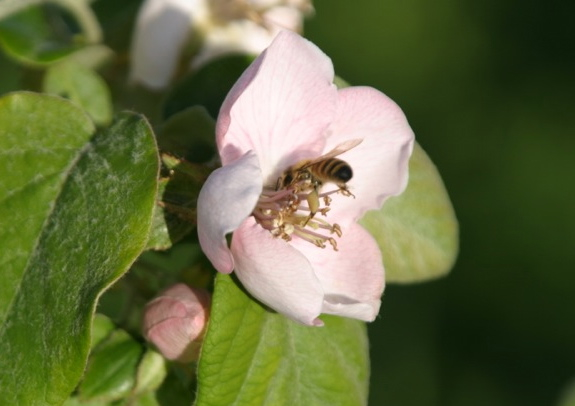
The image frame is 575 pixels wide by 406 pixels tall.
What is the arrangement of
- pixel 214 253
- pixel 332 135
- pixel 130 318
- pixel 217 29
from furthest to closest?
pixel 217 29 < pixel 130 318 < pixel 332 135 < pixel 214 253

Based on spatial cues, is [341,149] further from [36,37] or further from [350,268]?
[36,37]

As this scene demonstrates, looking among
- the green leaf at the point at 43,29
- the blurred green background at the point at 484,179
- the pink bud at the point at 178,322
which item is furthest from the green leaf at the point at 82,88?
the blurred green background at the point at 484,179

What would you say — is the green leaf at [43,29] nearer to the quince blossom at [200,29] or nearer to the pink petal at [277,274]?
the quince blossom at [200,29]

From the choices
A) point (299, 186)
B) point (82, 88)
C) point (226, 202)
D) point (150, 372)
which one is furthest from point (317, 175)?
point (82, 88)

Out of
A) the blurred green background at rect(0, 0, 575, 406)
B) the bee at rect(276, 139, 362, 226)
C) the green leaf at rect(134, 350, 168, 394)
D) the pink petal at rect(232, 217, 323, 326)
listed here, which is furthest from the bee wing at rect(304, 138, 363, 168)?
the blurred green background at rect(0, 0, 575, 406)

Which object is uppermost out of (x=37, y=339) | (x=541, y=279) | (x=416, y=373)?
(x=37, y=339)

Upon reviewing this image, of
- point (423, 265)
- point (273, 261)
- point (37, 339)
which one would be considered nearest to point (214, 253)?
point (273, 261)

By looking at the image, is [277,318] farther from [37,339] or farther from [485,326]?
[485,326]
